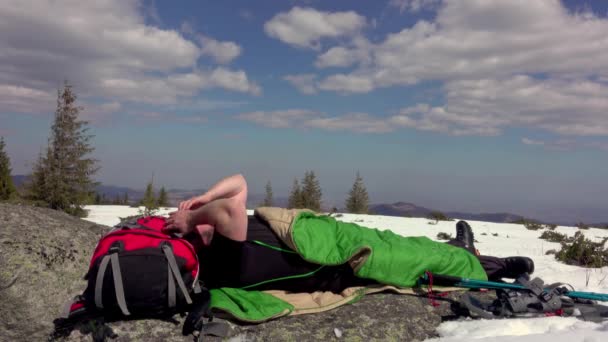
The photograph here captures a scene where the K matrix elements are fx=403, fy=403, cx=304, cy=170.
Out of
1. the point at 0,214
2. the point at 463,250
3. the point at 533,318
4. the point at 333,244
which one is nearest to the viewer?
the point at 533,318

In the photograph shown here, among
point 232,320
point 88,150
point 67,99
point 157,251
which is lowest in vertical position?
point 232,320

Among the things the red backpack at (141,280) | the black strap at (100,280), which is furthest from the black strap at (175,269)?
the black strap at (100,280)

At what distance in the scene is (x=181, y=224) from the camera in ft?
11.2

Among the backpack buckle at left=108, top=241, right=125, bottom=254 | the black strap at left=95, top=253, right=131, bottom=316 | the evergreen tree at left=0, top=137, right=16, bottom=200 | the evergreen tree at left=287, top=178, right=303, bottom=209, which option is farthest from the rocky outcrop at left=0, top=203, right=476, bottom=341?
the evergreen tree at left=287, top=178, right=303, bottom=209

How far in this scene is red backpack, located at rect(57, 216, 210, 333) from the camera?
9.15 ft

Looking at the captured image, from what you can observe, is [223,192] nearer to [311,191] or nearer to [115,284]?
[115,284]

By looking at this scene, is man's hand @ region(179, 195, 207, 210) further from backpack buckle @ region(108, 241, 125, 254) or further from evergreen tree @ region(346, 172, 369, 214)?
evergreen tree @ region(346, 172, 369, 214)

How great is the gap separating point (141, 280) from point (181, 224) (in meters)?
0.66

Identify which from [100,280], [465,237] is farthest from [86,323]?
[465,237]

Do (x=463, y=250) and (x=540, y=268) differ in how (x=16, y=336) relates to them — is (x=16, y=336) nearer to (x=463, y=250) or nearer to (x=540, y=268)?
(x=463, y=250)

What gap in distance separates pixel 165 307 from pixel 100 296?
46cm

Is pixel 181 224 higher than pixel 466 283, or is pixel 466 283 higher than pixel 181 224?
pixel 181 224

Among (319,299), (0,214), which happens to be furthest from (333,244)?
(0,214)

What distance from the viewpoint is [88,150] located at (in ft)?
64.9
